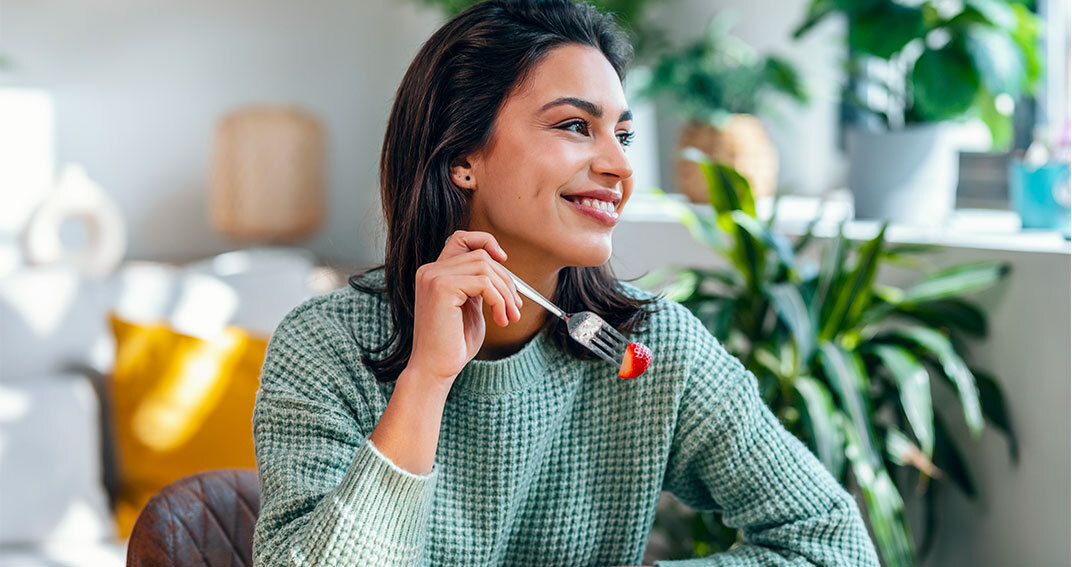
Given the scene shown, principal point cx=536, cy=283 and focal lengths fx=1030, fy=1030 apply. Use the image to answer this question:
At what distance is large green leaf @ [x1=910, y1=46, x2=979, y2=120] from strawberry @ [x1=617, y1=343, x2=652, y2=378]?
4.09 ft

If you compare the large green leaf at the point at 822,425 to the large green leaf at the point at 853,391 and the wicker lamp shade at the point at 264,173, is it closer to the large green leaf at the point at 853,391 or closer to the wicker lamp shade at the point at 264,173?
the large green leaf at the point at 853,391

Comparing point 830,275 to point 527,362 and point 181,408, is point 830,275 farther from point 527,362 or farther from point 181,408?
point 181,408

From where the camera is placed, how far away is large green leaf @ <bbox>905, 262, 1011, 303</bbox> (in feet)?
5.80

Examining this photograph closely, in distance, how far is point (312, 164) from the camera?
506 centimetres

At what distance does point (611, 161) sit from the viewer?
1.11m

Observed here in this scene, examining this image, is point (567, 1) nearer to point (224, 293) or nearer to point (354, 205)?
point (224, 293)

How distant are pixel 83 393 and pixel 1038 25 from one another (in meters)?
2.13

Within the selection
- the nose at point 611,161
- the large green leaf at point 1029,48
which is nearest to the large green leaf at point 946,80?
the large green leaf at point 1029,48

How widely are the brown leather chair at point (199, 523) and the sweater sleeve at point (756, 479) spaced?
49 centimetres

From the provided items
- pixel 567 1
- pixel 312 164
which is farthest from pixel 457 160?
pixel 312 164

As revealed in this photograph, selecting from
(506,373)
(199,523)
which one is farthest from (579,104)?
(199,523)

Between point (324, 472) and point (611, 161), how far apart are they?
1.45ft

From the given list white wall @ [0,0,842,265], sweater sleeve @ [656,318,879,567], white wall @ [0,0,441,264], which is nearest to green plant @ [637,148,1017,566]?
sweater sleeve @ [656,318,879,567]

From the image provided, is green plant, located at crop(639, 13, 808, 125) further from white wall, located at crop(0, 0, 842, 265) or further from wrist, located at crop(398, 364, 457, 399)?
white wall, located at crop(0, 0, 842, 265)
